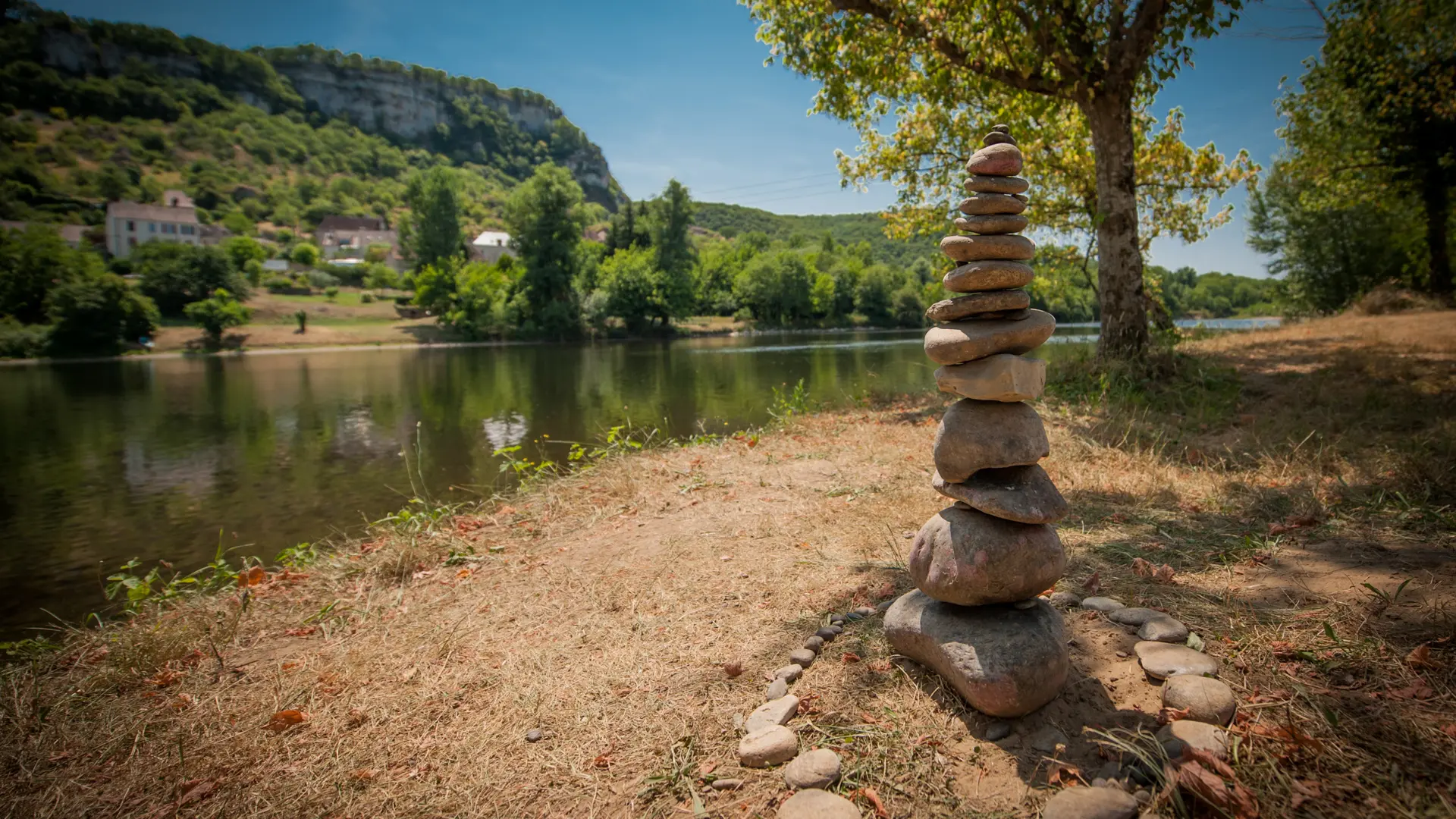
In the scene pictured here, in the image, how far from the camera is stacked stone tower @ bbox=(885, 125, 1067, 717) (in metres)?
3.07

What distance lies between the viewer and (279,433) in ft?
58.1

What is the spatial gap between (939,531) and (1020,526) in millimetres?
389

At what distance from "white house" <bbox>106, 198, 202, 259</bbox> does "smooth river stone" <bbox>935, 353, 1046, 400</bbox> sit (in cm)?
10442

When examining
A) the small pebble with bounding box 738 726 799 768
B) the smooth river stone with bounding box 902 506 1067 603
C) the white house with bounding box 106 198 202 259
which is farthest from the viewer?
the white house with bounding box 106 198 202 259

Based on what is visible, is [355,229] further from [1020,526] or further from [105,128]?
[1020,526]

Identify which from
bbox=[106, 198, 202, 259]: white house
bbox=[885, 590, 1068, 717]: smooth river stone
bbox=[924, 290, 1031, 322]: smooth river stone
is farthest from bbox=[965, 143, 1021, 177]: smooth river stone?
bbox=[106, 198, 202, 259]: white house

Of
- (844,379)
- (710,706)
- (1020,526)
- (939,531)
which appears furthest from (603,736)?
(844,379)

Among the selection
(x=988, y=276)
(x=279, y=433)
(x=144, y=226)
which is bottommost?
(x=279, y=433)

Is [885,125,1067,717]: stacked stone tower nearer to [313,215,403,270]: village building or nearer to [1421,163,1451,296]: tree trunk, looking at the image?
[1421,163,1451,296]: tree trunk

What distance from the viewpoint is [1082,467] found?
677 cm

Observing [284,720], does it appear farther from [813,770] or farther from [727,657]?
[813,770]

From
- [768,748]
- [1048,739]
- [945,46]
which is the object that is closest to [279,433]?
[945,46]

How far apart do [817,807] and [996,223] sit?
282 cm

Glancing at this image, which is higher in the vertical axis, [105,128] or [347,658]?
[105,128]
